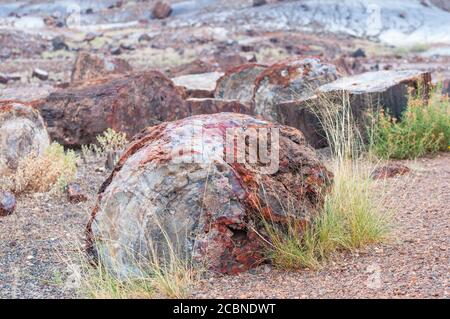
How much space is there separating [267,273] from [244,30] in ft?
109

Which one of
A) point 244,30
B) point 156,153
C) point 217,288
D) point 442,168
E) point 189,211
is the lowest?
point 244,30

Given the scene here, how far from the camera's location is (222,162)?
4.14 m

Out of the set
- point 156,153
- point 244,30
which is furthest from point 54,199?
point 244,30

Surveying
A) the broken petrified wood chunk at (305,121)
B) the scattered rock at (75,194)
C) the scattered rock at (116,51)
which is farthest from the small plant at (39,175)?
the scattered rock at (116,51)

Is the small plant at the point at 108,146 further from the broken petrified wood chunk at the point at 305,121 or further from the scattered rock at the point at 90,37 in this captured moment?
the scattered rock at the point at 90,37

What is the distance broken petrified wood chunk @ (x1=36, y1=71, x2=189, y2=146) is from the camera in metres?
8.68

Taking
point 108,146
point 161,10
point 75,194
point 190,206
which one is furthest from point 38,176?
point 161,10

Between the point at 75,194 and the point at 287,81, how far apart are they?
356 cm

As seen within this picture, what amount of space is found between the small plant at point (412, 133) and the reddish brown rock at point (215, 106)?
1896 millimetres

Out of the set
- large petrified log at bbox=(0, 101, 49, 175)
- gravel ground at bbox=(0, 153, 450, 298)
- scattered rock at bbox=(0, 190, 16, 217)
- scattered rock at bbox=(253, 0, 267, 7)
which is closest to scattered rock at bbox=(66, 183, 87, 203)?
gravel ground at bbox=(0, 153, 450, 298)

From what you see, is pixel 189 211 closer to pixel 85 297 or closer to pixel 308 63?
pixel 85 297

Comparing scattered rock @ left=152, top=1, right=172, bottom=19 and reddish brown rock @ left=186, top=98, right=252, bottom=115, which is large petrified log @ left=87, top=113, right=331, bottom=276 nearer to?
reddish brown rock @ left=186, top=98, right=252, bottom=115

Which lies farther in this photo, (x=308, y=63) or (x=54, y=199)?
(x=308, y=63)

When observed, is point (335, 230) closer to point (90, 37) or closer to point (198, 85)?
point (198, 85)
